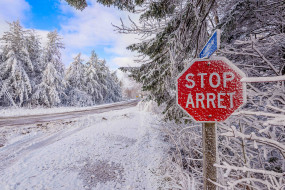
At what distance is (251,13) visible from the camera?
2662 mm

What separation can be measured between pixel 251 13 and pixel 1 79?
22.0 metres

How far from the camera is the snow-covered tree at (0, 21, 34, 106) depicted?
16016mm

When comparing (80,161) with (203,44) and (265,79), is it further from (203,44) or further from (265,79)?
(265,79)

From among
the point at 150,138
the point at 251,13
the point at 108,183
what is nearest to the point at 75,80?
the point at 150,138

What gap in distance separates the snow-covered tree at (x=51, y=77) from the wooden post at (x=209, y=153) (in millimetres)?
20881

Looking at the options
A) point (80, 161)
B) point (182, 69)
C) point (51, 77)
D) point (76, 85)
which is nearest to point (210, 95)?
point (182, 69)

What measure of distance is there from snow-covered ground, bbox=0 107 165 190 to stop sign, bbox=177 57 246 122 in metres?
3.16

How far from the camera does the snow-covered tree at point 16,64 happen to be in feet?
52.5

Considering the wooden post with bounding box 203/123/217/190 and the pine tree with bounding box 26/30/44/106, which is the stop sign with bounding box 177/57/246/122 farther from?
the pine tree with bounding box 26/30/44/106

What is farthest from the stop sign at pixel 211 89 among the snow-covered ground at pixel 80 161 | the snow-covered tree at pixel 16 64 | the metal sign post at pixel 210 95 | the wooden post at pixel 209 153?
the snow-covered tree at pixel 16 64

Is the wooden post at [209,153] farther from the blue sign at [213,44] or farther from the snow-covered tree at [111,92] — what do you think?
the snow-covered tree at [111,92]

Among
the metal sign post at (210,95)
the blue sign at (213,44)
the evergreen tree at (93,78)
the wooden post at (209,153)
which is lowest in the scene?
the wooden post at (209,153)

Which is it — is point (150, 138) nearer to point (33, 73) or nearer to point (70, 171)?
point (70, 171)

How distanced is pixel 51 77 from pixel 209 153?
21.1m
